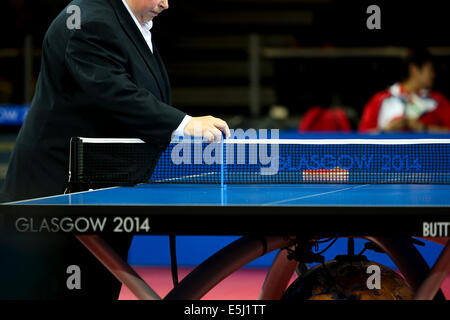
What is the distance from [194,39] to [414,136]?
601 centimetres

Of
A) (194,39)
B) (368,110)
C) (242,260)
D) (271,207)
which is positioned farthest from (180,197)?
(194,39)

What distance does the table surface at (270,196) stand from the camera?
1951 mm

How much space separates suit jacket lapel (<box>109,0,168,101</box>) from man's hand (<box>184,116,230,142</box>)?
504 millimetres

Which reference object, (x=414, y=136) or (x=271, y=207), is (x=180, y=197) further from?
(x=414, y=136)

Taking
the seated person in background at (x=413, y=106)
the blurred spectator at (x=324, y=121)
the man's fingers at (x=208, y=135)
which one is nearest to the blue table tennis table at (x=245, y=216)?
the man's fingers at (x=208, y=135)

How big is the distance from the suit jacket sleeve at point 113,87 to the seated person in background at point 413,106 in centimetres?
470

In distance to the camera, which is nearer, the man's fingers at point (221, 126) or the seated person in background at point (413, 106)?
the man's fingers at point (221, 126)

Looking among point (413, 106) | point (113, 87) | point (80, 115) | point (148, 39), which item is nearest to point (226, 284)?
point (148, 39)

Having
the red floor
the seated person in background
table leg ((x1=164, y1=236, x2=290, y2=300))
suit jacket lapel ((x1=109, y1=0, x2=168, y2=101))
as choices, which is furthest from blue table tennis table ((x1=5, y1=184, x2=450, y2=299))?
the seated person in background

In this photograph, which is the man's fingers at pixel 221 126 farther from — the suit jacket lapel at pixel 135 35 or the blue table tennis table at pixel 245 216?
the suit jacket lapel at pixel 135 35

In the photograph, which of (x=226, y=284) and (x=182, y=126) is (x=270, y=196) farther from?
(x=226, y=284)

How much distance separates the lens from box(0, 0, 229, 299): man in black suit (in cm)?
256

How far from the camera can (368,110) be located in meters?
7.48

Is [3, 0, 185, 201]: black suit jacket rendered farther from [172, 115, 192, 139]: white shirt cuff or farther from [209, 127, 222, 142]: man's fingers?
[209, 127, 222, 142]: man's fingers
